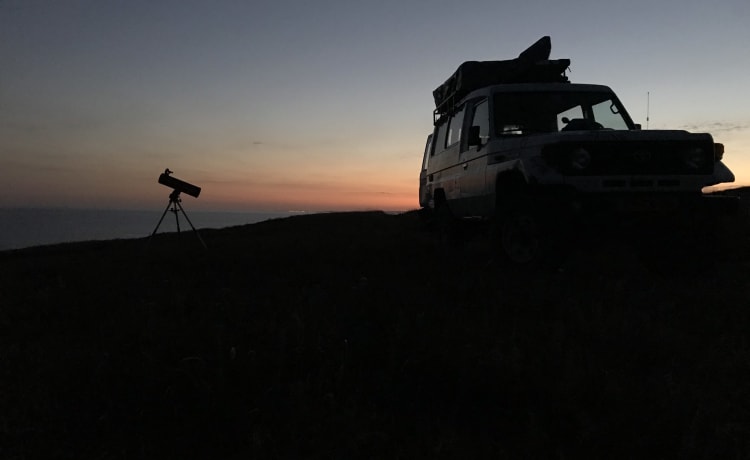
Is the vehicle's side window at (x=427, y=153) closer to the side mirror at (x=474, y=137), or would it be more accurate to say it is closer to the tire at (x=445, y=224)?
the tire at (x=445, y=224)

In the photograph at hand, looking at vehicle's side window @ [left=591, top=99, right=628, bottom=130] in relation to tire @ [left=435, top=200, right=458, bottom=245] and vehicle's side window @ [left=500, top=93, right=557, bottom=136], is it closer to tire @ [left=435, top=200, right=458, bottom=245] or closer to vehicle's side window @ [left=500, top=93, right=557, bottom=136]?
vehicle's side window @ [left=500, top=93, right=557, bottom=136]

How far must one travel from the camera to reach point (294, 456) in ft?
8.29

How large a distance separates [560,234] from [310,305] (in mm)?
3156

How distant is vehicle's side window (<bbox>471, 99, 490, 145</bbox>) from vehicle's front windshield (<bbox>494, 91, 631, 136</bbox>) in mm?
182

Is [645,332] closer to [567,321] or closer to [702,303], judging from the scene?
[567,321]

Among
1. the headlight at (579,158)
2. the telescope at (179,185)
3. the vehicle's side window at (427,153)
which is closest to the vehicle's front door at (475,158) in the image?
the headlight at (579,158)

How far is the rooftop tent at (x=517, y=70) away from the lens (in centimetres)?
902

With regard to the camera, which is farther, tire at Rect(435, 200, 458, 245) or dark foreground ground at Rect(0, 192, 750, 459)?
tire at Rect(435, 200, 458, 245)

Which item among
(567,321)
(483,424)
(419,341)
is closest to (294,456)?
(483,424)

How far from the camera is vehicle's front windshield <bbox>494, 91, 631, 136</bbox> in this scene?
7.50 m

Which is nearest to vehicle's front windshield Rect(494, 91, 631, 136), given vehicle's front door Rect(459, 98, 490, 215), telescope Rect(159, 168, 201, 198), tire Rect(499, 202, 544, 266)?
vehicle's front door Rect(459, 98, 490, 215)

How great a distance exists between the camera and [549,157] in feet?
19.7

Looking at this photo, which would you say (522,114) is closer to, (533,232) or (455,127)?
(455,127)

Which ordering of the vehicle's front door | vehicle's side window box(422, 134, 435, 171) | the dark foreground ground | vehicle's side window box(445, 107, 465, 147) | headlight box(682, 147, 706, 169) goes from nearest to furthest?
the dark foreground ground → headlight box(682, 147, 706, 169) → the vehicle's front door → vehicle's side window box(445, 107, 465, 147) → vehicle's side window box(422, 134, 435, 171)
